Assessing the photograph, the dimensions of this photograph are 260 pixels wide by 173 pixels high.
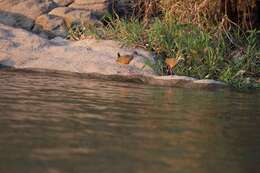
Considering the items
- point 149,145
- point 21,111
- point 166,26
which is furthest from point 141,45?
point 149,145

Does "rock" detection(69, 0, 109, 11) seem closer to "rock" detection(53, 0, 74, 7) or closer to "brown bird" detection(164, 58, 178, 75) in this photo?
"rock" detection(53, 0, 74, 7)

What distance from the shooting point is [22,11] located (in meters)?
12.6

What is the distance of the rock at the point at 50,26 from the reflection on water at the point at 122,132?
5381 millimetres

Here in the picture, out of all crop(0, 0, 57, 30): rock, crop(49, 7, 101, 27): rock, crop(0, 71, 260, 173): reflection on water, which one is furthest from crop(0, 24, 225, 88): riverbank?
crop(0, 0, 57, 30): rock

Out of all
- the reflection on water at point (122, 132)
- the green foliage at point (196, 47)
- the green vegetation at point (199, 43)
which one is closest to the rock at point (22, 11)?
the green vegetation at point (199, 43)

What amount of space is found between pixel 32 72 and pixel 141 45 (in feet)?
6.78

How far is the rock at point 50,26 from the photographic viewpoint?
1174cm

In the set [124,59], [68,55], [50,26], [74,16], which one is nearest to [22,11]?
[50,26]

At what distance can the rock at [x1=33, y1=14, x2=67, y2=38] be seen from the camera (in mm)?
11742

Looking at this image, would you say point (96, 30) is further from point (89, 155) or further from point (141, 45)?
point (89, 155)

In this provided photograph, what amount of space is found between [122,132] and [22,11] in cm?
926

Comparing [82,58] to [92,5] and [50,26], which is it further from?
[92,5]

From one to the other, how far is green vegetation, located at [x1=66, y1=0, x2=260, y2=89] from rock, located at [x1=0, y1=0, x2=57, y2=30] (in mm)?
1851

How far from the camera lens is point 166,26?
976cm
